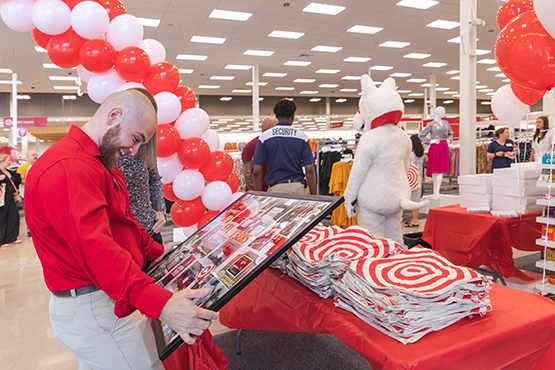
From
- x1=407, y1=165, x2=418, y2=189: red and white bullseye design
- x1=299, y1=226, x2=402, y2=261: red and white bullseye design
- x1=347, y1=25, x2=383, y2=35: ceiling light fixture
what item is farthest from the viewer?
x1=347, y1=25, x2=383, y2=35: ceiling light fixture

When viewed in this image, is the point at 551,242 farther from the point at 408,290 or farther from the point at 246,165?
the point at 246,165

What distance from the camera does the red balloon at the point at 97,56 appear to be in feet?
9.05

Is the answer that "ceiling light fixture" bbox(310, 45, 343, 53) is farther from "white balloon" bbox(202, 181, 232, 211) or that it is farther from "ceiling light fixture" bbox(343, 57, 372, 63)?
"white balloon" bbox(202, 181, 232, 211)

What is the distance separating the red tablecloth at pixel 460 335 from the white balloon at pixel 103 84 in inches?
87.8

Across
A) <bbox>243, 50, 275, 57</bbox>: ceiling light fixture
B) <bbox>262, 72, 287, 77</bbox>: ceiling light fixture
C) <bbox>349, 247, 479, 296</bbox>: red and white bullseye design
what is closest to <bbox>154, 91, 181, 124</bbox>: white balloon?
<bbox>349, 247, 479, 296</bbox>: red and white bullseye design

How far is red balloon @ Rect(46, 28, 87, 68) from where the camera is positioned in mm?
2861

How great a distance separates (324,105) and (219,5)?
501 inches

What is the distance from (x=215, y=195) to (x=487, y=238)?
224 cm

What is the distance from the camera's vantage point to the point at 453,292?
3.48 feet

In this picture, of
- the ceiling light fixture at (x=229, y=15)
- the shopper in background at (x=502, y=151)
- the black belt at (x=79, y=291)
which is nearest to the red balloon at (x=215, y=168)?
the black belt at (x=79, y=291)

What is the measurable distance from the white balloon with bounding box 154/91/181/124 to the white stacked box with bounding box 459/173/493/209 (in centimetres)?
257

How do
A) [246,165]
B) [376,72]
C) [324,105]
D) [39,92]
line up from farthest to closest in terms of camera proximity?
[324,105] < [39,92] < [376,72] < [246,165]

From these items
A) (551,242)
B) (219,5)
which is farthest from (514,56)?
(219,5)

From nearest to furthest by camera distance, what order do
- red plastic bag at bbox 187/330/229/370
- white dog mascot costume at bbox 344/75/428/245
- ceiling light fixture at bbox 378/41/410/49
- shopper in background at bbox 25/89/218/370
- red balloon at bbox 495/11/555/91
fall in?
shopper in background at bbox 25/89/218/370 → red plastic bag at bbox 187/330/229/370 → red balloon at bbox 495/11/555/91 → white dog mascot costume at bbox 344/75/428/245 → ceiling light fixture at bbox 378/41/410/49
